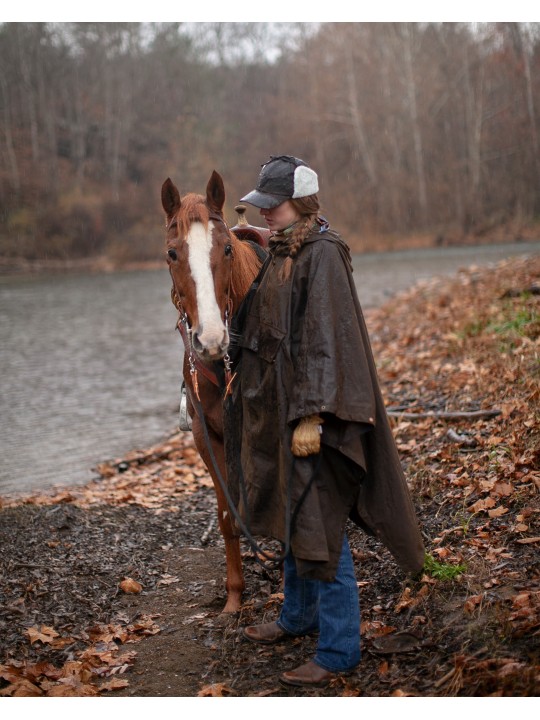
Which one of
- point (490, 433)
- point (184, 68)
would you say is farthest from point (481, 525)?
point (184, 68)

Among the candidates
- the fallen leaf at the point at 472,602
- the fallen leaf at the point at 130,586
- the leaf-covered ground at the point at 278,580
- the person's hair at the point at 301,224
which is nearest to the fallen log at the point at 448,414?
the leaf-covered ground at the point at 278,580

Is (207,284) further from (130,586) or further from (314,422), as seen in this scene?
(130,586)

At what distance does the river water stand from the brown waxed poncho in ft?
15.4

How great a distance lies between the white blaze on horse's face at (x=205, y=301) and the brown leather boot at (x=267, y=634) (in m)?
1.65

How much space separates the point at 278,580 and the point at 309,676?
4.40ft

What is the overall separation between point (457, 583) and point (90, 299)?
850 inches

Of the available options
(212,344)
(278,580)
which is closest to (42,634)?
(278,580)

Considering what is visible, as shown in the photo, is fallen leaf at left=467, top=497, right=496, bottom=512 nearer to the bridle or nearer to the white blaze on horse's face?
the bridle

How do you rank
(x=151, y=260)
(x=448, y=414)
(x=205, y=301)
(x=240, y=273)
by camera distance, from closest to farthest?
(x=205, y=301)
(x=240, y=273)
(x=448, y=414)
(x=151, y=260)

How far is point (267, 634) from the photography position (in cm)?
394

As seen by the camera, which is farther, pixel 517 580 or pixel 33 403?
pixel 33 403

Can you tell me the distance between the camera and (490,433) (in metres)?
5.60

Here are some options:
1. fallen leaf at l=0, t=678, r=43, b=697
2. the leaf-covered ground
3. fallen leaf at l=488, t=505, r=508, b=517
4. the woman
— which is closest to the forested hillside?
the leaf-covered ground

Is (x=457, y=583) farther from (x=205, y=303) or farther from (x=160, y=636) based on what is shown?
(x=205, y=303)
